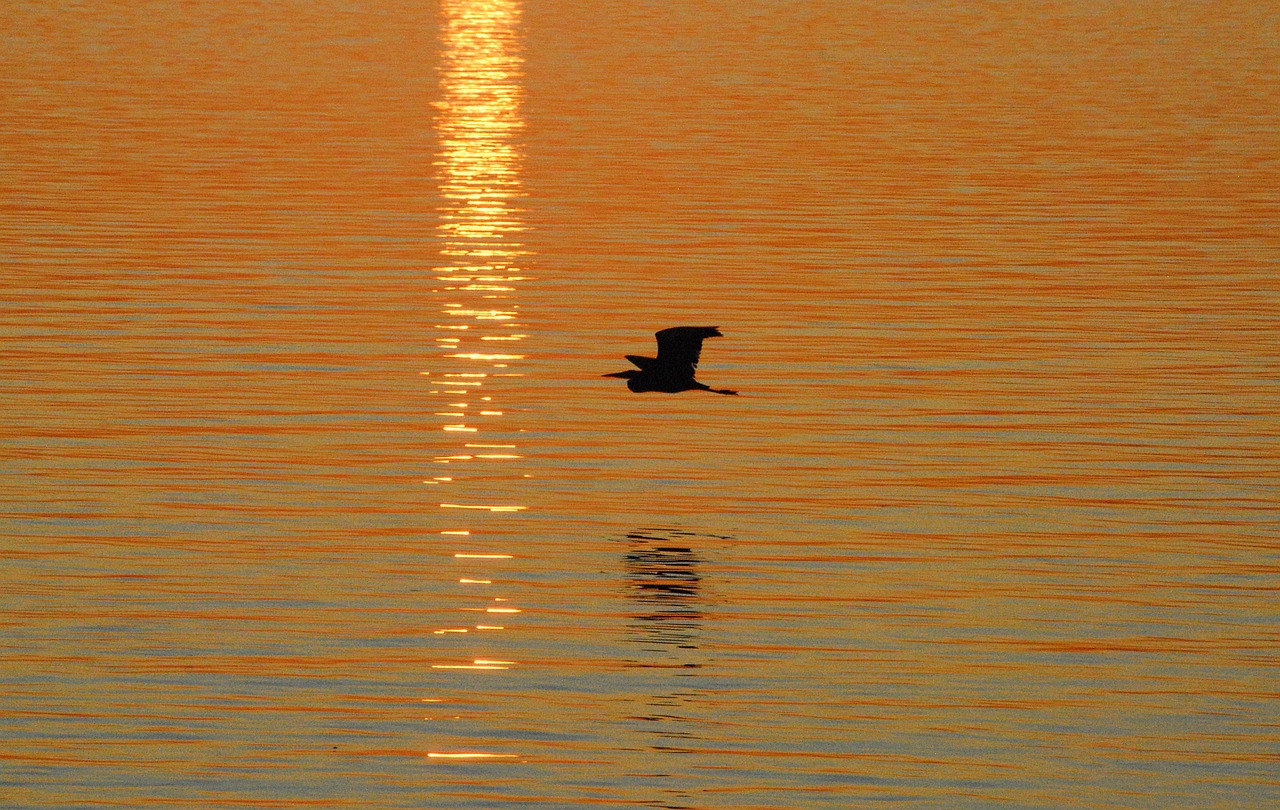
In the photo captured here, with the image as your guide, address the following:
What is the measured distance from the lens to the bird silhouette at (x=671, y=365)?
2206 cm

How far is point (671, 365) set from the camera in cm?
2219

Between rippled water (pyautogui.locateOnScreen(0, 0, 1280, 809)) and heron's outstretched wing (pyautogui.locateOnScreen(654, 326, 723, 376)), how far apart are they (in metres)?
1.27

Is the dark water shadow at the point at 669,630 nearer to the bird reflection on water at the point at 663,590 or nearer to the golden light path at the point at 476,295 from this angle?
the bird reflection on water at the point at 663,590

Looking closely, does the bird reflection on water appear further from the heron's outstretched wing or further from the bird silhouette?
the heron's outstretched wing

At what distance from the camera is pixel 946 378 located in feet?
91.5

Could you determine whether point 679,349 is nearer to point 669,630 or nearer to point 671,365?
point 671,365

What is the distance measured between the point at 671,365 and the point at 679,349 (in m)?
0.19

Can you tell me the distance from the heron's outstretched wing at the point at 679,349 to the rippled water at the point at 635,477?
4.18 feet

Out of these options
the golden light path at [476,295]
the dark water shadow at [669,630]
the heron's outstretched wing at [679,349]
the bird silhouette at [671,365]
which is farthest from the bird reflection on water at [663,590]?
the heron's outstretched wing at [679,349]

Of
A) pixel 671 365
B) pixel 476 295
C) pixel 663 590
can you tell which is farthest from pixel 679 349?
pixel 476 295

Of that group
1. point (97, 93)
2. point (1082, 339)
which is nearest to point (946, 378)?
point (1082, 339)

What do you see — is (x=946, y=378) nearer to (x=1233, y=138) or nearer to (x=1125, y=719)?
(x=1125, y=719)

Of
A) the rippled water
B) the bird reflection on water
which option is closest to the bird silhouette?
the rippled water

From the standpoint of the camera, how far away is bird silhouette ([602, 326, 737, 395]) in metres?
22.1
